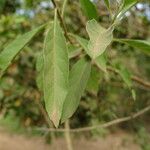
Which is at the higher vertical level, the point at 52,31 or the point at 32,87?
the point at 52,31

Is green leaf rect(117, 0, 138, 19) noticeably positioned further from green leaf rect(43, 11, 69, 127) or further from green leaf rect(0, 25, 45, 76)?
green leaf rect(0, 25, 45, 76)

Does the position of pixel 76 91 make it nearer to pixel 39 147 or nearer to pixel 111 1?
pixel 111 1

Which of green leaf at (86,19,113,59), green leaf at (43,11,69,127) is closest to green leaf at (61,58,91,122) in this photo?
green leaf at (43,11,69,127)

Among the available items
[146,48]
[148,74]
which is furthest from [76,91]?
[148,74]

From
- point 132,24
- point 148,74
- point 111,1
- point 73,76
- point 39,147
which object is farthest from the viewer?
point 39,147

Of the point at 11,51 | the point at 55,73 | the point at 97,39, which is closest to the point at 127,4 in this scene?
the point at 97,39

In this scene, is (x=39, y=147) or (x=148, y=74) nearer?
(x=148, y=74)

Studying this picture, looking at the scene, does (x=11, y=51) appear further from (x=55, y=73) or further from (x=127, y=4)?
(x=127, y=4)
